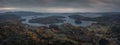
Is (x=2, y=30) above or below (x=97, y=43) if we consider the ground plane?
above

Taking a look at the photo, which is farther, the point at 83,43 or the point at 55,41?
the point at 83,43

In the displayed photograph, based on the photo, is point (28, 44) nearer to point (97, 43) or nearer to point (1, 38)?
point (1, 38)

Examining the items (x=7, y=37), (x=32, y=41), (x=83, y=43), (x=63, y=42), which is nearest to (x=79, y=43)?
(x=83, y=43)

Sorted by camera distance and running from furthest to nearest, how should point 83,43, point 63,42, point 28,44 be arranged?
point 83,43 → point 63,42 → point 28,44

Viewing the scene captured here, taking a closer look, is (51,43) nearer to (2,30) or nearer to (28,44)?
(28,44)

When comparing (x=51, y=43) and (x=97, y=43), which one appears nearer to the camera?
(x=51, y=43)

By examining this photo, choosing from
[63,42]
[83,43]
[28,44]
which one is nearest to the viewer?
[28,44]

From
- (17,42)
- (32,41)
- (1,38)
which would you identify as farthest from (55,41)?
(1,38)

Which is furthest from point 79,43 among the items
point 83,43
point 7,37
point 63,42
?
point 7,37

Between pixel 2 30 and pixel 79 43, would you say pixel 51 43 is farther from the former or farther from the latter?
pixel 2 30
